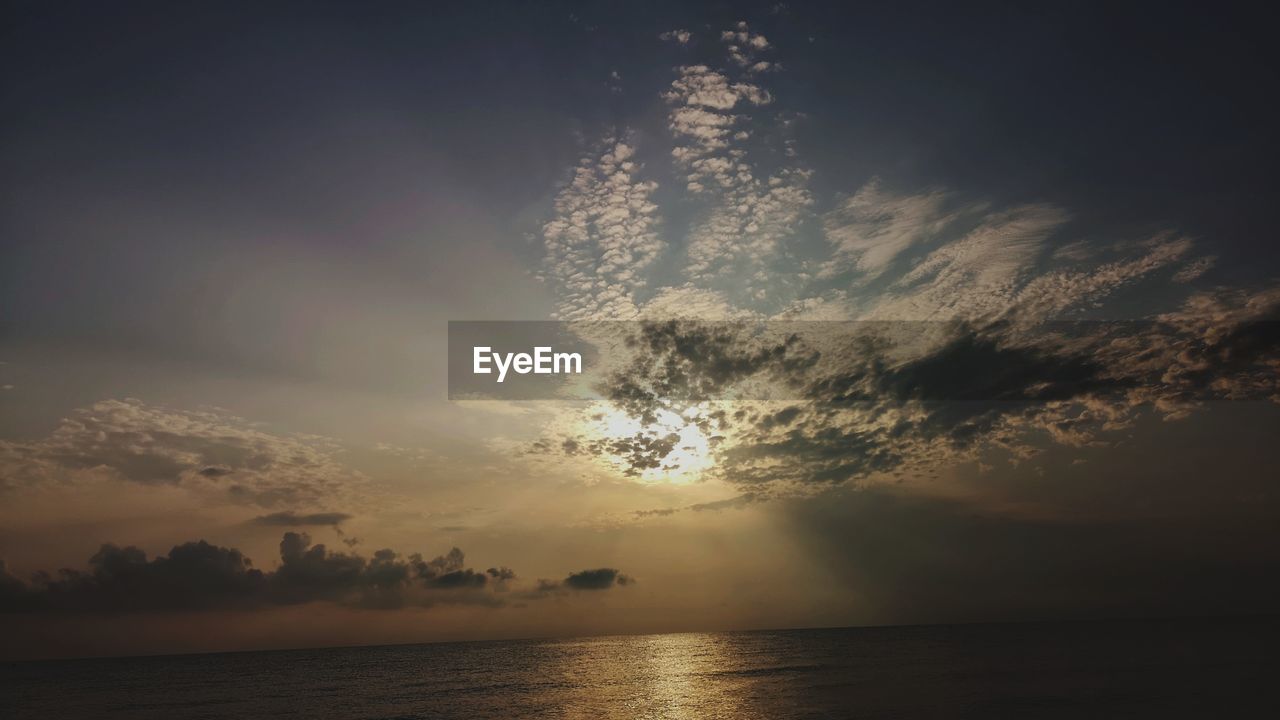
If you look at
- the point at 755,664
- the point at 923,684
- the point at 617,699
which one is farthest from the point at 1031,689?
the point at 755,664

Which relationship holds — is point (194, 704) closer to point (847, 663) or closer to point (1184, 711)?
point (847, 663)

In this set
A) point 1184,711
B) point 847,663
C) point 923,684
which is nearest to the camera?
point 1184,711

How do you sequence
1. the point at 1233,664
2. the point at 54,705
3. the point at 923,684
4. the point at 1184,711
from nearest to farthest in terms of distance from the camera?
1. the point at 1184,711
2. the point at 923,684
3. the point at 1233,664
4. the point at 54,705

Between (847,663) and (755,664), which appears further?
(755,664)

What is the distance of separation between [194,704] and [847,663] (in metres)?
108

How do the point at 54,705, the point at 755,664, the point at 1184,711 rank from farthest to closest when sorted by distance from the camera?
the point at 755,664 < the point at 54,705 < the point at 1184,711

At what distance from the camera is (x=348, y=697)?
92.4 meters

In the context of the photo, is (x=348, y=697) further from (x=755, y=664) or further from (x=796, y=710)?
(x=755, y=664)

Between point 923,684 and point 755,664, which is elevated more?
point 923,684

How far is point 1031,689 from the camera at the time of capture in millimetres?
68938

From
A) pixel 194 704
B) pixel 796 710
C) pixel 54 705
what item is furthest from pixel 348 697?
pixel 796 710

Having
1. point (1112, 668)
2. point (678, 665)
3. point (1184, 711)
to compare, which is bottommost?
point (678, 665)

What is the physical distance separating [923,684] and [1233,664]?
44.0 metres

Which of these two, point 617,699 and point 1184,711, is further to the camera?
point 617,699
